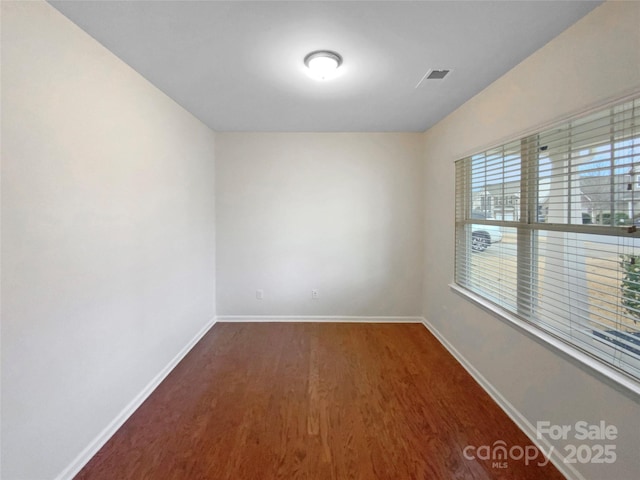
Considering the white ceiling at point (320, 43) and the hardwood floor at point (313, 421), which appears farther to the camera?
the hardwood floor at point (313, 421)

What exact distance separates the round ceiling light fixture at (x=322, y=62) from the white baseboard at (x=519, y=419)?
2695 mm

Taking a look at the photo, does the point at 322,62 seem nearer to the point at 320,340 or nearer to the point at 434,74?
the point at 434,74

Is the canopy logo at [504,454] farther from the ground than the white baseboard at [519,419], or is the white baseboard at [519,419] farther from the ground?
the white baseboard at [519,419]

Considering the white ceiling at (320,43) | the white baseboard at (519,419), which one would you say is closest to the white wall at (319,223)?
the white ceiling at (320,43)

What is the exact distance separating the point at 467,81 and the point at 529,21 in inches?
27.6

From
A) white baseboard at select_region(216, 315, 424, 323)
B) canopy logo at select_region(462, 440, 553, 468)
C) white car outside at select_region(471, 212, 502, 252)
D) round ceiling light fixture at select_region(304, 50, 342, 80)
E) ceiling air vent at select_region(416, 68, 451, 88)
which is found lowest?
canopy logo at select_region(462, 440, 553, 468)

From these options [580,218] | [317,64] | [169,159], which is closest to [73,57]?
[169,159]

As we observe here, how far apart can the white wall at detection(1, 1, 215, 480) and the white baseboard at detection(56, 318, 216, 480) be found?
1.8 inches

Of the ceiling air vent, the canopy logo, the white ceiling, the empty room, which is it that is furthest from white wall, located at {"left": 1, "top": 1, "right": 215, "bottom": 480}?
the canopy logo

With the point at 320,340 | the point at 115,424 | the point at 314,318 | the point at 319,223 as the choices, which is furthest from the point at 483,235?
the point at 115,424

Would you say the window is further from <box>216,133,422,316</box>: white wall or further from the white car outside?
<box>216,133,422,316</box>: white wall

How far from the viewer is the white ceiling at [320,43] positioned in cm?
146

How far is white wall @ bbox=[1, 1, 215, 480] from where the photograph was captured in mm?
1280

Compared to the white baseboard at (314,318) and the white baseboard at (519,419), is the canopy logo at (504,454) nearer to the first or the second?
the white baseboard at (519,419)
